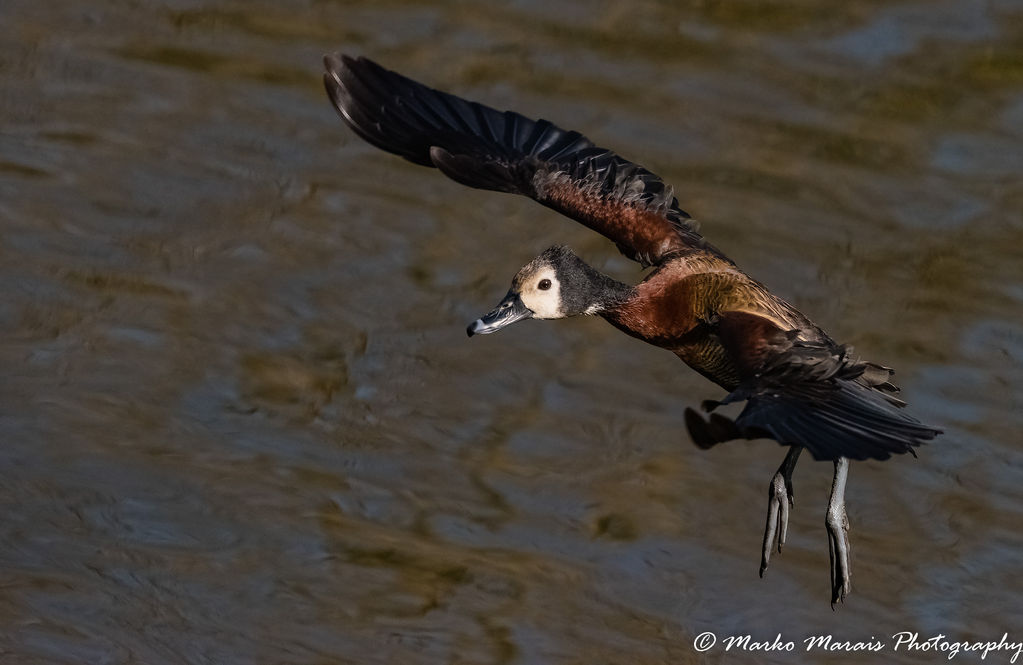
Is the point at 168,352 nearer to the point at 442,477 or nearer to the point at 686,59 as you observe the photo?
the point at 442,477

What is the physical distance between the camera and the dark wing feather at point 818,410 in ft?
23.2

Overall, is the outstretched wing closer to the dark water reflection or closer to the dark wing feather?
→ the dark wing feather

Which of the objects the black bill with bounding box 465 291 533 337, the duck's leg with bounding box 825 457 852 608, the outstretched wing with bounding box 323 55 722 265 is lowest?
the duck's leg with bounding box 825 457 852 608

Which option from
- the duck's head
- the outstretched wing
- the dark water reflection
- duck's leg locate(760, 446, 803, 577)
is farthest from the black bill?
the dark water reflection

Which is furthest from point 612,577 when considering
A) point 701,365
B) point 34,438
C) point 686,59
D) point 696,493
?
point 686,59

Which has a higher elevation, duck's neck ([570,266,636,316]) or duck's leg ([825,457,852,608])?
duck's neck ([570,266,636,316])

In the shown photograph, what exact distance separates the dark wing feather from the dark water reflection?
120 inches

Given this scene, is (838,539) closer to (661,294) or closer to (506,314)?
(661,294)

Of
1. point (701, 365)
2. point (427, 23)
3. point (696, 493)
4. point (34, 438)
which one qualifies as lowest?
point (34, 438)

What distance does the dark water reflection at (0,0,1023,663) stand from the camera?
35.6 ft

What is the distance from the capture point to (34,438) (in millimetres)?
11406

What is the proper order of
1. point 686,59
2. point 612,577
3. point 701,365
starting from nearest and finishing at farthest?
point 701,365
point 612,577
point 686,59

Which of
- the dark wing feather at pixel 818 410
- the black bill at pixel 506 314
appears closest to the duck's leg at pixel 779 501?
the dark wing feather at pixel 818 410

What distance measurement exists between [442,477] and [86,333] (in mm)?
2379
